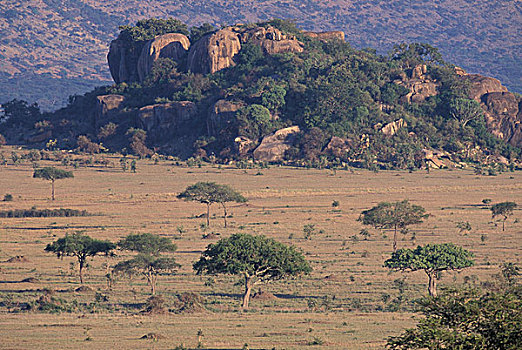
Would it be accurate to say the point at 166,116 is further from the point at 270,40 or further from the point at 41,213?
the point at 41,213

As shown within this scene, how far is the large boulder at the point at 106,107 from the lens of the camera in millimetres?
138375

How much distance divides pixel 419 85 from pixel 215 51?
109ft

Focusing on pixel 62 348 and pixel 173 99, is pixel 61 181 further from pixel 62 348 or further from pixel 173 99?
pixel 62 348

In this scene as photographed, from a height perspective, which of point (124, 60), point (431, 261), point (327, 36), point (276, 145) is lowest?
point (431, 261)

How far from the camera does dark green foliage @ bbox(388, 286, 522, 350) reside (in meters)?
20.1

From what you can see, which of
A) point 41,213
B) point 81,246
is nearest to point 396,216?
point 81,246

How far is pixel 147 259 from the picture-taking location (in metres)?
44.8

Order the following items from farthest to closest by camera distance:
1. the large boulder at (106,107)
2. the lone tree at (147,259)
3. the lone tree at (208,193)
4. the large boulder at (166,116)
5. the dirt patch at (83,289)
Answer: the large boulder at (106,107)
the large boulder at (166,116)
the lone tree at (208,193)
the lone tree at (147,259)
the dirt patch at (83,289)

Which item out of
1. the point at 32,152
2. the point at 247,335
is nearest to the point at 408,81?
the point at 32,152

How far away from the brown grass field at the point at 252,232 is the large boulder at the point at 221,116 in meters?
8.94

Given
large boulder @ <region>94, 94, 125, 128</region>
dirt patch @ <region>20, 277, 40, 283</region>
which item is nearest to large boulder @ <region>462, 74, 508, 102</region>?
large boulder @ <region>94, 94, 125, 128</region>

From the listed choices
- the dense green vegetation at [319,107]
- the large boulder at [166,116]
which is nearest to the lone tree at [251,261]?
the dense green vegetation at [319,107]

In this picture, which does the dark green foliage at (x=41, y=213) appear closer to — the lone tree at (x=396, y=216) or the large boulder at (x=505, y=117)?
the lone tree at (x=396, y=216)

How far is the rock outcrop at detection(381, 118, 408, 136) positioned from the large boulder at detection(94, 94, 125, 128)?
143 ft
